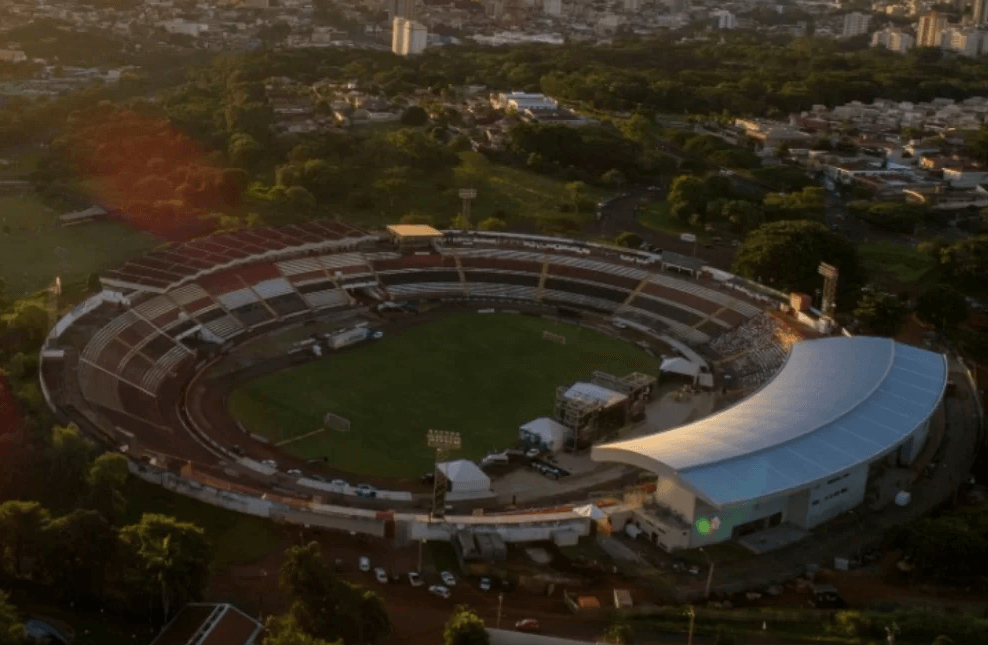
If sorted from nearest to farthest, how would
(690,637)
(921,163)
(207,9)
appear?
(690,637), (921,163), (207,9)

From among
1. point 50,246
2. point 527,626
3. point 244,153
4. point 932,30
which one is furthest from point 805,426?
point 932,30

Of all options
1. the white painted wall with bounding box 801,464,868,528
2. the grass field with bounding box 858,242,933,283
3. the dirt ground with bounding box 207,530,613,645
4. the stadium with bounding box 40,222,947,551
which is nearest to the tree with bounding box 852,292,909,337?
the stadium with bounding box 40,222,947,551

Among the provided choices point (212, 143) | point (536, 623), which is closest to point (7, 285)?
point (212, 143)

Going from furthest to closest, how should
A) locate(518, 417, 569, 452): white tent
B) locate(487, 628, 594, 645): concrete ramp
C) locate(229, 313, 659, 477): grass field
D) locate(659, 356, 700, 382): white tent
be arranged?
locate(659, 356, 700, 382): white tent, locate(518, 417, 569, 452): white tent, locate(229, 313, 659, 477): grass field, locate(487, 628, 594, 645): concrete ramp

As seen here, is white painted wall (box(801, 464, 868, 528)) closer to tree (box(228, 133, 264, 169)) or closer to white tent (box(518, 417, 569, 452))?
white tent (box(518, 417, 569, 452))

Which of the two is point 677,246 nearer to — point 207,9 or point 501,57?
point 501,57

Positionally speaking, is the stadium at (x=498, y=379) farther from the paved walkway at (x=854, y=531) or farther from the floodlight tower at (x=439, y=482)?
the paved walkway at (x=854, y=531)
